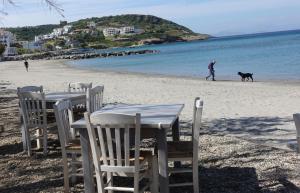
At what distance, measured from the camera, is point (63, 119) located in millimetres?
6168

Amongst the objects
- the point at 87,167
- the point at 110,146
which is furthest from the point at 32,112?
the point at 110,146

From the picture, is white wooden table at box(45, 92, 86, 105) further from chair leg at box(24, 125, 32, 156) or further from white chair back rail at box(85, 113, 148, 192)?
white chair back rail at box(85, 113, 148, 192)

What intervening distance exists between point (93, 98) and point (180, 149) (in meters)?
2.33

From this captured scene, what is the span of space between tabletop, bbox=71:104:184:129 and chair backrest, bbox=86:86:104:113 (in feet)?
3.33

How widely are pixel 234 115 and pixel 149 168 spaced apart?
7.29 m

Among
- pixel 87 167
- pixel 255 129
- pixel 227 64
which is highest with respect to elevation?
pixel 87 167

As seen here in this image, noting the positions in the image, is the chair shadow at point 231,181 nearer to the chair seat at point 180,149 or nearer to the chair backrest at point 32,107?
the chair seat at point 180,149

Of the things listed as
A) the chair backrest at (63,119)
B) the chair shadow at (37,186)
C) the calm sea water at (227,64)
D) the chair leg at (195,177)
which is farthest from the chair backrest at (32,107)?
the calm sea water at (227,64)

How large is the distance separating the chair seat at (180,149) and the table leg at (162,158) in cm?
41

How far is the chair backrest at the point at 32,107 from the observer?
8.01m

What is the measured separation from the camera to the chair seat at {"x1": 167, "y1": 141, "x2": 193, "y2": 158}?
5618 millimetres

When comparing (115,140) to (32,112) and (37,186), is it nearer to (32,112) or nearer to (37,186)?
(37,186)

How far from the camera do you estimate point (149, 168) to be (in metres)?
5.52

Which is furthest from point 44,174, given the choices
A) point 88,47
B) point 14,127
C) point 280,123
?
point 88,47
